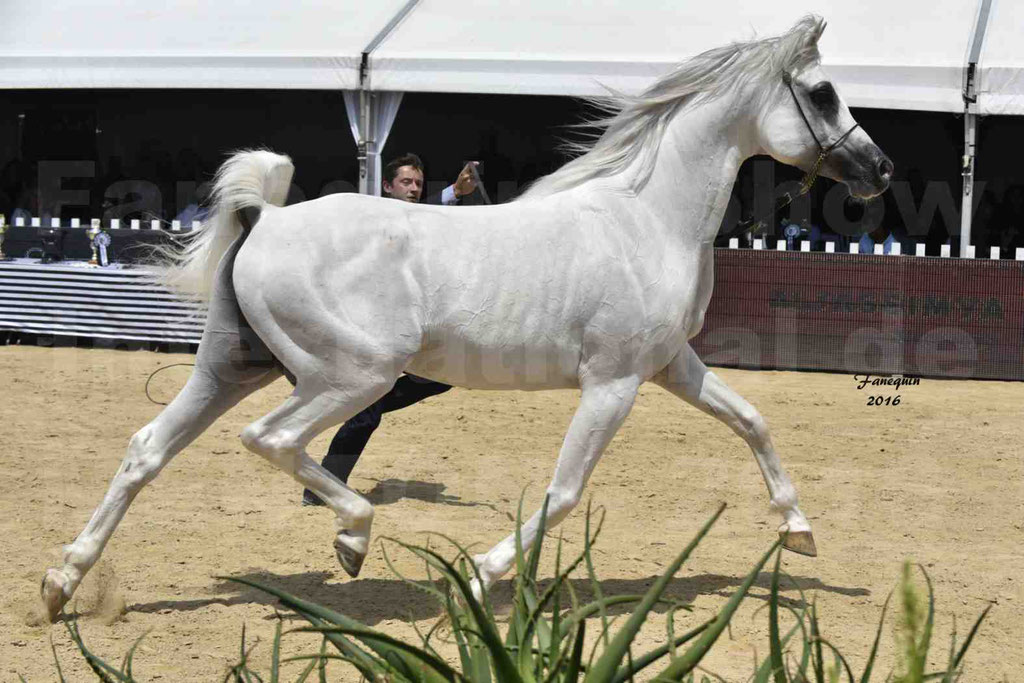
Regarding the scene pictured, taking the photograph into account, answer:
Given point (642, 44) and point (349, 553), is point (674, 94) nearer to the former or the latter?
point (349, 553)

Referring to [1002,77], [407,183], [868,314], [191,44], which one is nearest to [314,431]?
[407,183]

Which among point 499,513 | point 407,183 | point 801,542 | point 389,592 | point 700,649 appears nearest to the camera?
point 700,649

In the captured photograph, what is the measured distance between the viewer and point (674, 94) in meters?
4.50

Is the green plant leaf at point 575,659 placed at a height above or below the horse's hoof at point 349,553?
above

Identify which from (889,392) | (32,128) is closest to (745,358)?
(889,392)

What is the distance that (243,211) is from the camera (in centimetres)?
422

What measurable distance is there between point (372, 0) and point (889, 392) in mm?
6801

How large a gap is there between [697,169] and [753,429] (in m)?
1.02

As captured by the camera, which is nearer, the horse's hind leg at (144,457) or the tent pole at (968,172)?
the horse's hind leg at (144,457)

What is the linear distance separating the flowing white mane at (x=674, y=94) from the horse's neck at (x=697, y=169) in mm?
43

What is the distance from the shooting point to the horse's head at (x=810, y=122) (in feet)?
14.5

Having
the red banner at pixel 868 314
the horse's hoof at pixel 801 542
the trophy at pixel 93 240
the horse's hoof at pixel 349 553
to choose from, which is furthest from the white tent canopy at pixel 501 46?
the horse's hoof at pixel 349 553

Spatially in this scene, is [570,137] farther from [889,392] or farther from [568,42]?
[889,392]

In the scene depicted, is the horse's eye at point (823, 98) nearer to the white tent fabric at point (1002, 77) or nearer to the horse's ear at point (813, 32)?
the horse's ear at point (813, 32)
